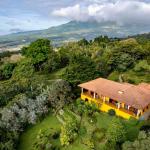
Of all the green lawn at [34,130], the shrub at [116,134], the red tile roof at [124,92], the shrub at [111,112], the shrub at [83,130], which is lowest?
the green lawn at [34,130]

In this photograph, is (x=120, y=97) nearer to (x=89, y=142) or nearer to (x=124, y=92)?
(x=124, y=92)

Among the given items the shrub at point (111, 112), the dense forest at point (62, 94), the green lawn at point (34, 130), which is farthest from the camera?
the shrub at point (111, 112)

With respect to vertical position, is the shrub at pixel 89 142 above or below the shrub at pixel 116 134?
below

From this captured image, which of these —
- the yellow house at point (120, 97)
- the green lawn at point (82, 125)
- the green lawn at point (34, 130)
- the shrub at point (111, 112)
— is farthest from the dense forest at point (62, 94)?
the shrub at point (111, 112)

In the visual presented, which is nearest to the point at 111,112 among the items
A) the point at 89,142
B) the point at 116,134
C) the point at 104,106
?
the point at 104,106

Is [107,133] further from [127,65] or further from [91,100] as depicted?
[127,65]

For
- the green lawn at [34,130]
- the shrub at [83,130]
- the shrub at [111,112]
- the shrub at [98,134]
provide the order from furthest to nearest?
the shrub at [111,112] → the shrub at [83,130] → the green lawn at [34,130] → the shrub at [98,134]

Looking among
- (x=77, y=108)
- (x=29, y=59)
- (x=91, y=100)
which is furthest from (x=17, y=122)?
(x=29, y=59)

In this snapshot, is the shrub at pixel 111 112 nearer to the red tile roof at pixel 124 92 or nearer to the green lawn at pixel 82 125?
the green lawn at pixel 82 125
